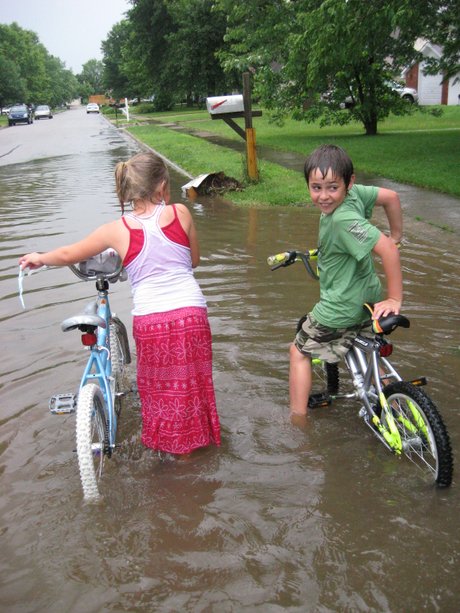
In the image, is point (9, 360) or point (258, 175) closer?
point (9, 360)

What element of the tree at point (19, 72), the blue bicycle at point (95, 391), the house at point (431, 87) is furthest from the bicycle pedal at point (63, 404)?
the tree at point (19, 72)

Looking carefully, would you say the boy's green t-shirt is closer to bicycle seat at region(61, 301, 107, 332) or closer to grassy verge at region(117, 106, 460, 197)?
bicycle seat at region(61, 301, 107, 332)

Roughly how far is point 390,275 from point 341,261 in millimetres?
302

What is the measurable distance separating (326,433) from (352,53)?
1241 centimetres

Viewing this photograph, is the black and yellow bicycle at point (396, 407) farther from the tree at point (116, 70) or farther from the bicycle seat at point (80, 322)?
the tree at point (116, 70)

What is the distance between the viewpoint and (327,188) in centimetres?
309

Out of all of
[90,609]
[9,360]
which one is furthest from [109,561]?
[9,360]

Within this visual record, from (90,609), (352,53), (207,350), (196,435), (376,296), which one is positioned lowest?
(90,609)

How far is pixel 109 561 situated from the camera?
107 inches

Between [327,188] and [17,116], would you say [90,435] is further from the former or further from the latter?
[17,116]

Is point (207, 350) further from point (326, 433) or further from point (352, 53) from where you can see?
point (352, 53)

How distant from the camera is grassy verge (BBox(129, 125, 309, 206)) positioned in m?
11.1

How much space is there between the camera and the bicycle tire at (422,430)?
2803mm

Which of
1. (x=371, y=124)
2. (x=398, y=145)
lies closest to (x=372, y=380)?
(x=398, y=145)
